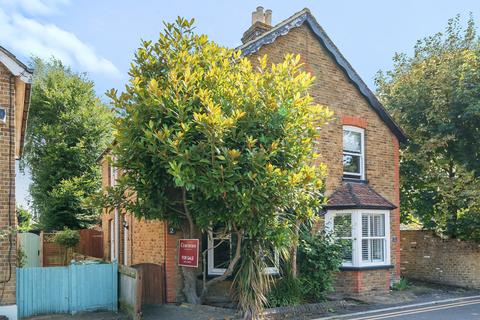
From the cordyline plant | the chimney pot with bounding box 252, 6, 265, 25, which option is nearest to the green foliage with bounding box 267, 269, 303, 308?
the cordyline plant

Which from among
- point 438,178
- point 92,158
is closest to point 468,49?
point 438,178

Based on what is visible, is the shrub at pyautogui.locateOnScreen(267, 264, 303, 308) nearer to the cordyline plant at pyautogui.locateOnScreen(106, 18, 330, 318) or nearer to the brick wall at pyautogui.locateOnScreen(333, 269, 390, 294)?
the cordyline plant at pyautogui.locateOnScreen(106, 18, 330, 318)

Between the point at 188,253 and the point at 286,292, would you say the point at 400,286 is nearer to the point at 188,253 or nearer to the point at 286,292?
the point at 286,292

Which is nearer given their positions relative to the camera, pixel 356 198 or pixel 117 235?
pixel 356 198

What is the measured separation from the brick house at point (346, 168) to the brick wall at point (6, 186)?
147 inches


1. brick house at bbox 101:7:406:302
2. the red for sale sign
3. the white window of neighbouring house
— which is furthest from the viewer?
the white window of neighbouring house

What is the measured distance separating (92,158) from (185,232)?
18.2m

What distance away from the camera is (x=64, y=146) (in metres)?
→ 26.6

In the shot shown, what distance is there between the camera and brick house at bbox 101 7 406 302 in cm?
1346

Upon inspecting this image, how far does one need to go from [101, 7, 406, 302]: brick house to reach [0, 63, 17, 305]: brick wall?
12.2 ft

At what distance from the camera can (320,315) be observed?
1076cm

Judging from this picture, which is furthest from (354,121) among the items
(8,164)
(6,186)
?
(6,186)

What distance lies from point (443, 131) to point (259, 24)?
26.2ft

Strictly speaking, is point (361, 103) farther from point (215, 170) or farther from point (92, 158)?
point (92, 158)
